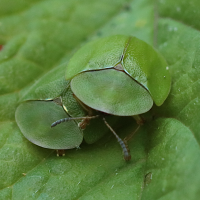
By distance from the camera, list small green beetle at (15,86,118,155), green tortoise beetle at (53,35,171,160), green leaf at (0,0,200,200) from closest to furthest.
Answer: green leaf at (0,0,200,200)
green tortoise beetle at (53,35,171,160)
small green beetle at (15,86,118,155)

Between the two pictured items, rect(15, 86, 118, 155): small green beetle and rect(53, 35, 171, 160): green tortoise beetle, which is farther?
rect(15, 86, 118, 155): small green beetle

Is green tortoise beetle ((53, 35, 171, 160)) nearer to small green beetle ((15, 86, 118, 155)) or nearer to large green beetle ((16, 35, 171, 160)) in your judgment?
large green beetle ((16, 35, 171, 160))

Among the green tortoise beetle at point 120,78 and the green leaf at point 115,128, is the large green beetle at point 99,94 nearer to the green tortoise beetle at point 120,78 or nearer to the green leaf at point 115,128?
the green tortoise beetle at point 120,78

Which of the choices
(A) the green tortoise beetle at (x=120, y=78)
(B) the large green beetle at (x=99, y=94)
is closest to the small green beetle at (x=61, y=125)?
(B) the large green beetle at (x=99, y=94)

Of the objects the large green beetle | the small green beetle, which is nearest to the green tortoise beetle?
the large green beetle

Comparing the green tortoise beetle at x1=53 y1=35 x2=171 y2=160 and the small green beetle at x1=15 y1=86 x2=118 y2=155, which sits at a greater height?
the green tortoise beetle at x1=53 y1=35 x2=171 y2=160

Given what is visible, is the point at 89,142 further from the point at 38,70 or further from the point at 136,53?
the point at 38,70
